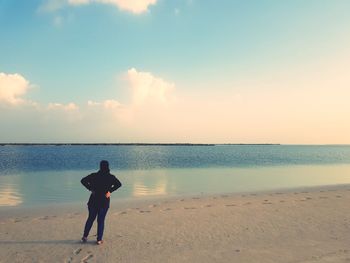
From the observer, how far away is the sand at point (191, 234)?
781 cm

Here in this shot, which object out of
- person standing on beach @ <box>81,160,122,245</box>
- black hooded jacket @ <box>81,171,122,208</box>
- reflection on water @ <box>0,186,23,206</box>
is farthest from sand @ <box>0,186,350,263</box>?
reflection on water @ <box>0,186,23,206</box>

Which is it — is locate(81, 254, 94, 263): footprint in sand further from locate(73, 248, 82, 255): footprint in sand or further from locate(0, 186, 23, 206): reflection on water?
locate(0, 186, 23, 206): reflection on water

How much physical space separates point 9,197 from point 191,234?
535 inches

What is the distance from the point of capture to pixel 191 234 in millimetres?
9883

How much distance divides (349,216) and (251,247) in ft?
19.1

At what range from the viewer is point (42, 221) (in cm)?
1202

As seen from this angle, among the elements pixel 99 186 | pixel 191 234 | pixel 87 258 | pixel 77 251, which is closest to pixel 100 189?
pixel 99 186

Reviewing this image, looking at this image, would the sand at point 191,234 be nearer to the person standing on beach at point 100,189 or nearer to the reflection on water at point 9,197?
the person standing on beach at point 100,189

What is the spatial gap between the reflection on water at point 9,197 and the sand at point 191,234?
3393 mm

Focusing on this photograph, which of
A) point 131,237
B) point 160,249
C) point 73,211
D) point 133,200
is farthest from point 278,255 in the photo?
point 133,200

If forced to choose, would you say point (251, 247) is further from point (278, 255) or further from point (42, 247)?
point (42, 247)

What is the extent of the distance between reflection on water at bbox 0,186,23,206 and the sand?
11.1 feet

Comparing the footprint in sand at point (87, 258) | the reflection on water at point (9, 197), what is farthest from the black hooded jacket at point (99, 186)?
the reflection on water at point (9, 197)

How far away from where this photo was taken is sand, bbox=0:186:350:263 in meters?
7.81
